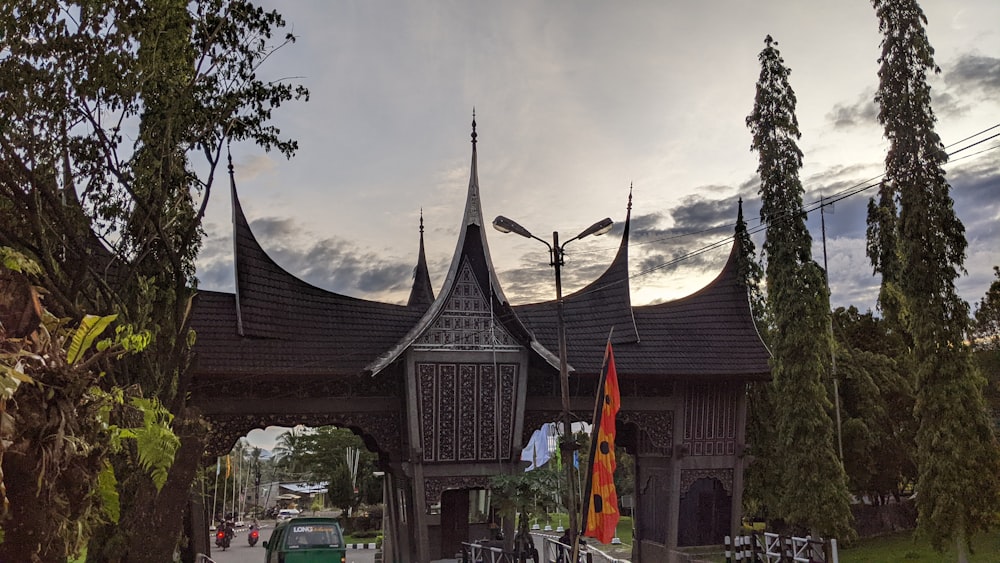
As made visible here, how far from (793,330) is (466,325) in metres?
7.71

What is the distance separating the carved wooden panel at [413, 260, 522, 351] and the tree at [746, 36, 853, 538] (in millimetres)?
6631

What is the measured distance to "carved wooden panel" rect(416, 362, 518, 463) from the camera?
15711mm

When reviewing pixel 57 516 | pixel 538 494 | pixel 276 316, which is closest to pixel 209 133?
pixel 276 316

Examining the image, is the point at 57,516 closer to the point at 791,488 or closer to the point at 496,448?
the point at 496,448

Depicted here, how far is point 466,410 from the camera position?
16000 millimetres

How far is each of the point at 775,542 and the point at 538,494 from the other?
5.87 metres

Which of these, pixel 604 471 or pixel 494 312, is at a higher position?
pixel 494 312

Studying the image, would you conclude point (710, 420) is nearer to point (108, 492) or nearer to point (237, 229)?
point (237, 229)

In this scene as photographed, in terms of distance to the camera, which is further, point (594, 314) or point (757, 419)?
point (757, 419)

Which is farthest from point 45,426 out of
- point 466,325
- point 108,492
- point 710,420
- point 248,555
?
point 248,555

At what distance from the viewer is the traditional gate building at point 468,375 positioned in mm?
15000

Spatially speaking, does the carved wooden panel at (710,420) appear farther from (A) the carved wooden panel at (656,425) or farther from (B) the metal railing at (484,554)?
(B) the metal railing at (484,554)

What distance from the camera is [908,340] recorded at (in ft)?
68.0

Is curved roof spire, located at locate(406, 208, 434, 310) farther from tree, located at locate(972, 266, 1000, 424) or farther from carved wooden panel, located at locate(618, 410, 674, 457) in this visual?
tree, located at locate(972, 266, 1000, 424)
